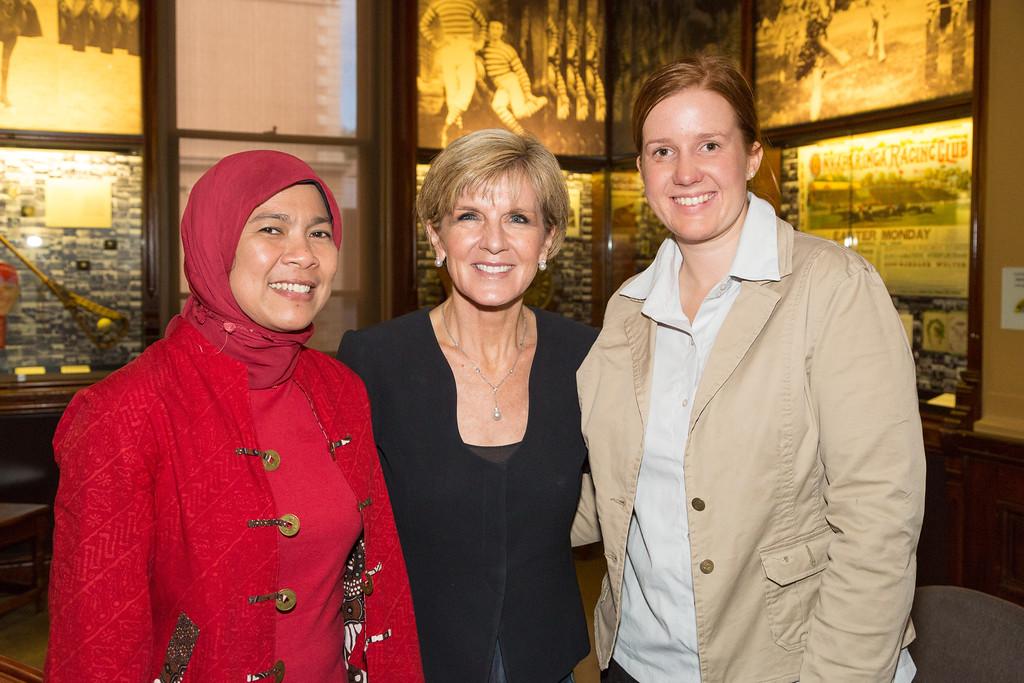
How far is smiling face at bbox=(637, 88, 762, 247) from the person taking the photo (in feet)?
6.29

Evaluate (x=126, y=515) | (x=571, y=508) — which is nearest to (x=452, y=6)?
(x=571, y=508)

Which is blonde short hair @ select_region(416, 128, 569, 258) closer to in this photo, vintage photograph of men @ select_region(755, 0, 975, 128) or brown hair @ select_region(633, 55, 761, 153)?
brown hair @ select_region(633, 55, 761, 153)

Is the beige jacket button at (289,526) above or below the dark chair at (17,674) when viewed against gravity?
above

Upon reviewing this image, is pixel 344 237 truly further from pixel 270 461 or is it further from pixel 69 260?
pixel 270 461

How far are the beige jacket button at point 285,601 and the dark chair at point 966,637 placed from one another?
4.28 feet

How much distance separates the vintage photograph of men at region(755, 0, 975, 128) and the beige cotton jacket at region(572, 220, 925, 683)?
361cm

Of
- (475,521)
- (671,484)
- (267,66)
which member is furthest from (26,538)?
(671,484)

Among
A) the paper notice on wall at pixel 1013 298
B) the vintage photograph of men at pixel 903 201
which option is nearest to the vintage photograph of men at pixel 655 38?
the vintage photograph of men at pixel 903 201

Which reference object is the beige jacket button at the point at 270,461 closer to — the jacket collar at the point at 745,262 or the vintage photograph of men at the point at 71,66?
the jacket collar at the point at 745,262

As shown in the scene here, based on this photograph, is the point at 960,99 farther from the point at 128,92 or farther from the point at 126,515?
the point at 128,92

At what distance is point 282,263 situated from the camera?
183cm

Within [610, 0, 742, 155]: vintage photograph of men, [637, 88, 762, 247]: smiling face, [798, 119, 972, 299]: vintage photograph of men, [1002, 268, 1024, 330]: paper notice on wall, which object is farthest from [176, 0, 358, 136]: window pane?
[637, 88, 762, 247]: smiling face

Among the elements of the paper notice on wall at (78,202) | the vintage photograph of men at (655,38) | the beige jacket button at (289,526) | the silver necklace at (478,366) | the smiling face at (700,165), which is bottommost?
the beige jacket button at (289,526)

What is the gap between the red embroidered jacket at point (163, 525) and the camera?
1.56 metres
